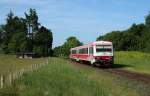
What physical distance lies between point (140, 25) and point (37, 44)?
43208 millimetres

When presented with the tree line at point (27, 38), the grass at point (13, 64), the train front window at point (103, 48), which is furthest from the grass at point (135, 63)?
the tree line at point (27, 38)

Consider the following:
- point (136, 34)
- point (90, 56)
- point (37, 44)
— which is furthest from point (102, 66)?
point (136, 34)

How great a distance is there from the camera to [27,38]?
155875mm

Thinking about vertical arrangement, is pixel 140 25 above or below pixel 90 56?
above

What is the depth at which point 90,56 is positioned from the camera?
185ft

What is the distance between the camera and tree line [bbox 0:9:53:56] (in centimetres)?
15312

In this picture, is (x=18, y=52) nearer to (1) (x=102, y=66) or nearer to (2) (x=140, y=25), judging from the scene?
(2) (x=140, y=25)

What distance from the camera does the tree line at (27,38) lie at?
502ft

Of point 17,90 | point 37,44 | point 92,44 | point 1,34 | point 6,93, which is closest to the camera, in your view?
point 6,93

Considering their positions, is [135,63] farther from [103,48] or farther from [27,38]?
[27,38]

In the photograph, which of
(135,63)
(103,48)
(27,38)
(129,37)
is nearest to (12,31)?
(27,38)

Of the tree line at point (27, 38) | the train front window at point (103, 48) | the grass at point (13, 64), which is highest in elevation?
the tree line at point (27, 38)

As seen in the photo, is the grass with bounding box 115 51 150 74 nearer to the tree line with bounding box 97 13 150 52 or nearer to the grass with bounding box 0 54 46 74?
the grass with bounding box 0 54 46 74

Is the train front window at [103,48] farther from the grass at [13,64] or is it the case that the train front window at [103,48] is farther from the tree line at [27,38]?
the tree line at [27,38]
